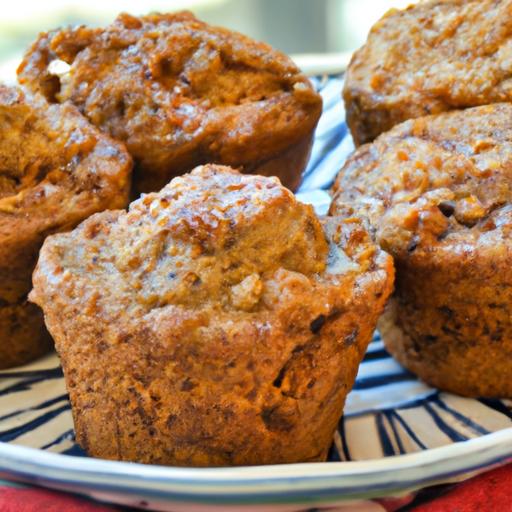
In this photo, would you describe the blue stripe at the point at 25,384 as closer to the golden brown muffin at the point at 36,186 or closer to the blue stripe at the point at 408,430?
the golden brown muffin at the point at 36,186

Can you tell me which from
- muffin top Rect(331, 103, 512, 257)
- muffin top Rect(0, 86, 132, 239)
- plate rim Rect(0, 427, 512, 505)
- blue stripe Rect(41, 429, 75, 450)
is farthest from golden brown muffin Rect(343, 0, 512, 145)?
blue stripe Rect(41, 429, 75, 450)

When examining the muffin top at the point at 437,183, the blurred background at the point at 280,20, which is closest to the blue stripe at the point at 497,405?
the muffin top at the point at 437,183

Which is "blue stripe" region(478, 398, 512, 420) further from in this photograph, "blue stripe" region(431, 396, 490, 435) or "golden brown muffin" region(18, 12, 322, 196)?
"golden brown muffin" region(18, 12, 322, 196)

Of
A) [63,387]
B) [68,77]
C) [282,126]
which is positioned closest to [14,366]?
[63,387]

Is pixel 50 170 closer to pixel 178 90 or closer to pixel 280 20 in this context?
pixel 178 90

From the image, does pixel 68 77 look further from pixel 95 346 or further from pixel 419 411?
pixel 419 411

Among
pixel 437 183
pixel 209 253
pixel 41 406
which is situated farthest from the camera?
pixel 41 406

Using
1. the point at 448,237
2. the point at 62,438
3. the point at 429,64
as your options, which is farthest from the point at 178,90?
the point at 62,438
